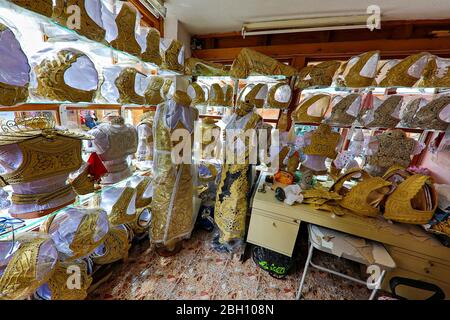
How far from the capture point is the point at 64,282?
903 mm

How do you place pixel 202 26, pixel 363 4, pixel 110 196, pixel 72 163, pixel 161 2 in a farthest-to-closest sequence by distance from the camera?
pixel 202 26 → pixel 161 2 → pixel 363 4 → pixel 110 196 → pixel 72 163

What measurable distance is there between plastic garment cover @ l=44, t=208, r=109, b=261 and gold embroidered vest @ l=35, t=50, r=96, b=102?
591 mm

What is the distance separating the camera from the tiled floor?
1.24 meters

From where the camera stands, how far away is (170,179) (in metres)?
1.30

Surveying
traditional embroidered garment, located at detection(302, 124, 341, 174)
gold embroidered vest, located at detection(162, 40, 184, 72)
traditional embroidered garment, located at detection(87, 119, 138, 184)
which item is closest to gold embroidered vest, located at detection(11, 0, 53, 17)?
traditional embroidered garment, located at detection(87, 119, 138, 184)

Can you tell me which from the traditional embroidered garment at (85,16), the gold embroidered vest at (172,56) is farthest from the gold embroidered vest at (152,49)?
the traditional embroidered garment at (85,16)

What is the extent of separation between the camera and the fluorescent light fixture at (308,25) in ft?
4.77

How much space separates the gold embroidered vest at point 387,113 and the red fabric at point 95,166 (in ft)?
6.40

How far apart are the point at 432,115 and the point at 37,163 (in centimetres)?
229

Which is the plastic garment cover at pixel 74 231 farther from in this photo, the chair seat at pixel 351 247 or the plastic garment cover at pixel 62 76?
the chair seat at pixel 351 247

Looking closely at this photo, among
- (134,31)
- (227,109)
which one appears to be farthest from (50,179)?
(227,109)

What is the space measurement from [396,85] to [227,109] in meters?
1.40

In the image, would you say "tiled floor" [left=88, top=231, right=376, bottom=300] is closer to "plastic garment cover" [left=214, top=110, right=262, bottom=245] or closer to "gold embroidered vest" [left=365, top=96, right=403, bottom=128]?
"plastic garment cover" [left=214, top=110, right=262, bottom=245]
